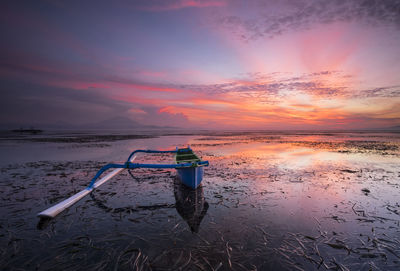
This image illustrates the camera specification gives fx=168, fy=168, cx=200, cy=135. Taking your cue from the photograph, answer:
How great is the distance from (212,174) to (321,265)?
904 cm

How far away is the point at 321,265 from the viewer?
4.22 meters

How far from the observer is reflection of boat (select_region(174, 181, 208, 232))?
637 cm

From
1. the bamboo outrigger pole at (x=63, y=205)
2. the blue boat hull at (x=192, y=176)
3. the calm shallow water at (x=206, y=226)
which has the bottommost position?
the calm shallow water at (x=206, y=226)

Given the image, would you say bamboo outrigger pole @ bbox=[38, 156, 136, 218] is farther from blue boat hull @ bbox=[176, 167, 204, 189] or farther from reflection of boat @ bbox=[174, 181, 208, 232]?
blue boat hull @ bbox=[176, 167, 204, 189]

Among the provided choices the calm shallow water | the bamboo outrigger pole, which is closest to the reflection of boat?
the calm shallow water

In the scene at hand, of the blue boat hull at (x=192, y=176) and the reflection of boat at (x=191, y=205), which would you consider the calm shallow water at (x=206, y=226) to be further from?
the blue boat hull at (x=192, y=176)

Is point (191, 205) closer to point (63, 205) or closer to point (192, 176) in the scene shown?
point (192, 176)

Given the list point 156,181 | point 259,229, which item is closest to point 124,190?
point 156,181

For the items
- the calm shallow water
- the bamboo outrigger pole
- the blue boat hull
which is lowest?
the calm shallow water

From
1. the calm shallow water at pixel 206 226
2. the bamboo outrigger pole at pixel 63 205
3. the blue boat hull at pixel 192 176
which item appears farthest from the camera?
the blue boat hull at pixel 192 176

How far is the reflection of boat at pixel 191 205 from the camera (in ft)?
20.9

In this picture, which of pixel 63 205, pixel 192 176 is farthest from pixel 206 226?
pixel 63 205

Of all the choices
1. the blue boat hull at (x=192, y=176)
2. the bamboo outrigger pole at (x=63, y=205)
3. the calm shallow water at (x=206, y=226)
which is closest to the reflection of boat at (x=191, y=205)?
the calm shallow water at (x=206, y=226)

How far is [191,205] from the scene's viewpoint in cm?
762
